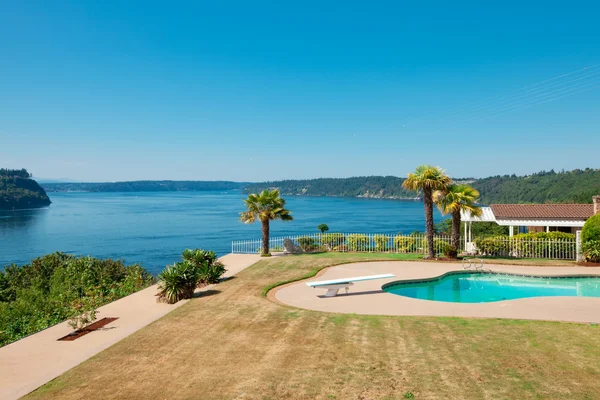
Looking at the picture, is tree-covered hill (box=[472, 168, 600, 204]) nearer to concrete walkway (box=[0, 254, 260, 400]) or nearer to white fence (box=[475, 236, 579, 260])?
white fence (box=[475, 236, 579, 260])

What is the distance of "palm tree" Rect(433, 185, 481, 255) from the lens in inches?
891

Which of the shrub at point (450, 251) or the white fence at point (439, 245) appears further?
the white fence at point (439, 245)

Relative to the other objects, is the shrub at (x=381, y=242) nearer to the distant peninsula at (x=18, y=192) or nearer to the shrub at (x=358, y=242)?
the shrub at (x=358, y=242)

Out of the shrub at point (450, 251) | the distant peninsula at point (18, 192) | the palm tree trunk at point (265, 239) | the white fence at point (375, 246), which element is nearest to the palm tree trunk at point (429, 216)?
the shrub at point (450, 251)

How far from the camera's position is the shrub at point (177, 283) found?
48.4ft

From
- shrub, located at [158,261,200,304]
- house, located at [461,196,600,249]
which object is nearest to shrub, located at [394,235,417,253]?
house, located at [461,196,600,249]

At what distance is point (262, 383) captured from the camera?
8.03 m

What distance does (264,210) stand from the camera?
24359 millimetres

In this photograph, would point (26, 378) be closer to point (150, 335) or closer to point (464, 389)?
point (150, 335)

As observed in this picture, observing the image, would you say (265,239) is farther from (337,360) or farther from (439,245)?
(337,360)

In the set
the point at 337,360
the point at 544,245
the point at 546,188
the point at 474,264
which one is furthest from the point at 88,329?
the point at 546,188

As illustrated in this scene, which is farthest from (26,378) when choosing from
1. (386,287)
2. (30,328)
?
(386,287)

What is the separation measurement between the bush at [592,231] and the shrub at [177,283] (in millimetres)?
18825

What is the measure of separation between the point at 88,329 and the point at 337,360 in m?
7.22
